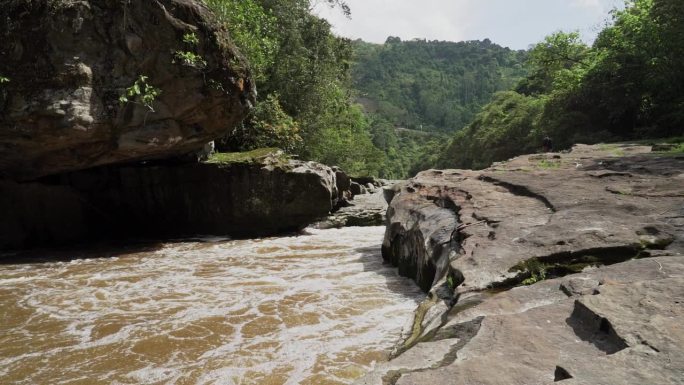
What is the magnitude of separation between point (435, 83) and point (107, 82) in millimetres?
119016

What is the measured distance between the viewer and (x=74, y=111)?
8.20 meters

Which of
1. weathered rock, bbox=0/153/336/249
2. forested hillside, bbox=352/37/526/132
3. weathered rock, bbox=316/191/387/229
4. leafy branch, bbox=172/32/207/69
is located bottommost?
weathered rock, bbox=316/191/387/229

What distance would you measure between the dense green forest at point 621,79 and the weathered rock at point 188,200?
10765 mm

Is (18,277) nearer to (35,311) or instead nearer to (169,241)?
(35,311)

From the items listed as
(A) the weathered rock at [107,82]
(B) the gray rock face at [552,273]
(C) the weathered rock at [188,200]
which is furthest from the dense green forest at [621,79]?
(A) the weathered rock at [107,82]

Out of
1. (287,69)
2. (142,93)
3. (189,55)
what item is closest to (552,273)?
(189,55)

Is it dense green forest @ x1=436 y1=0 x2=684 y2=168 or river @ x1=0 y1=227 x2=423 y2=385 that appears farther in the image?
dense green forest @ x1=436 y1=0 x2=684 y2=168

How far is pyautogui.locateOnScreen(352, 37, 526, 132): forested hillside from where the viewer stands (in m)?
113

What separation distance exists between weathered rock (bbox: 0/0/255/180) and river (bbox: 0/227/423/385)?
90.1 inches

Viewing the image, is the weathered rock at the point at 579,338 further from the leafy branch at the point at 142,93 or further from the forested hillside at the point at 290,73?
the forested hillside at the point at 290,73

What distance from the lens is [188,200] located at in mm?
11586

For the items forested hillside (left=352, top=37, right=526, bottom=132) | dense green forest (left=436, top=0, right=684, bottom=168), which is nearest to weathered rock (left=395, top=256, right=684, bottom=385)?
dense green forest (left=436, top=0, right=684, bottom=168)

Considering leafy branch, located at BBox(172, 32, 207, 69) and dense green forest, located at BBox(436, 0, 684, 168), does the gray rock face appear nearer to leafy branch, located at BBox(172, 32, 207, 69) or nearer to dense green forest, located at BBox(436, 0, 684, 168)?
leafy branch, located at BBox(172, 32, 207, 69)

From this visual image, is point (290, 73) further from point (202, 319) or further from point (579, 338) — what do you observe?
point (579, 338)
